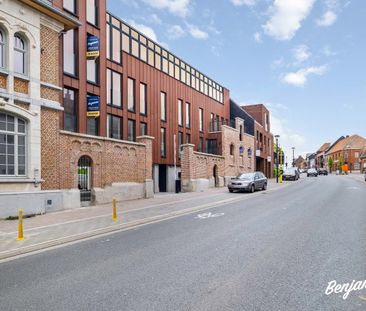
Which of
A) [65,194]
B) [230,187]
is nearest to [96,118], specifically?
[65,194]

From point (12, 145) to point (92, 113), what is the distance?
23.6 feet

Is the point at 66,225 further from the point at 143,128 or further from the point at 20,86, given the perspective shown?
the point at 143,128

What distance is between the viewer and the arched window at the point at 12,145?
Result: 40.6 ft

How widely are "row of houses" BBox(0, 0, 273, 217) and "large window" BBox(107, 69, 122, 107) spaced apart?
0.23 feet

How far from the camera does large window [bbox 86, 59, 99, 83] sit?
2038 centimetres

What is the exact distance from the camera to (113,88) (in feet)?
74.9

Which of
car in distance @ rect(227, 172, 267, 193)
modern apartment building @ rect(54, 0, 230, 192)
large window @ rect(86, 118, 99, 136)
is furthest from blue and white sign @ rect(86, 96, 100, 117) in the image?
car in distance @ rect(227, 172, 267, 193)

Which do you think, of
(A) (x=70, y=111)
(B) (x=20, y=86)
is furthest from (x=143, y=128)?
(B) (x=20, y=86)

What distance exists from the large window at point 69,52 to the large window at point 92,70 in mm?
1181

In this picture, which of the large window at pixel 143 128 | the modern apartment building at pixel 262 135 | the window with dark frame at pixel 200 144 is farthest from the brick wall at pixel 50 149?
the modern apartment building at pixel 262 135

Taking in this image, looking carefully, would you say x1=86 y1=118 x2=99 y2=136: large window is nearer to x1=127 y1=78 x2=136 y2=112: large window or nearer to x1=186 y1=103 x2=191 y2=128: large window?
x1=127 y1=78 x2=136 y2=112: large window

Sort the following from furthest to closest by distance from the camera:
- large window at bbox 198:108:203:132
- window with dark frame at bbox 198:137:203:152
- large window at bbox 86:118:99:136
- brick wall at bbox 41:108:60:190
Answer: large window at bbox 198:108:203:132 < window with dark frame at bbox 198:137:203:152 < large window at bbox 86:118:99:136 < brick wall at bbox 41:108:60:190

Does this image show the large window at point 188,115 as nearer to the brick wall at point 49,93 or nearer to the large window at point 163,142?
the large window at point 163,142

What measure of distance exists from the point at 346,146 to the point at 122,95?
340 feet
